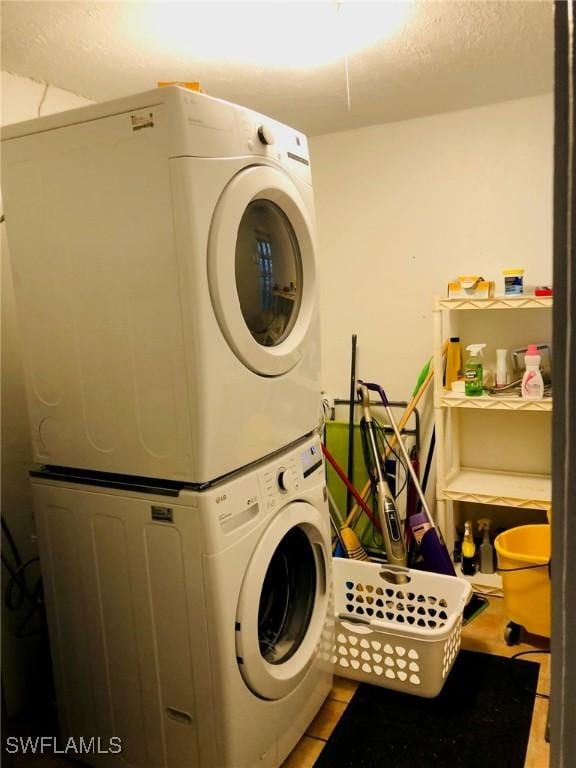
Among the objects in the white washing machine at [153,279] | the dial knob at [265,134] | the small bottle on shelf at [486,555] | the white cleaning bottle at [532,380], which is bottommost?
the small bottle on shelf at [486,555]

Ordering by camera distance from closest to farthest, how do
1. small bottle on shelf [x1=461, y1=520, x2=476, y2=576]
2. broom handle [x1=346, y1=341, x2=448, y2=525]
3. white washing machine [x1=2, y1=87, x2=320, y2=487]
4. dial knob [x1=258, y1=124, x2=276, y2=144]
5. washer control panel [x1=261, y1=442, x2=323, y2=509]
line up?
white washing machine [x1=2, y1=87, x2=320, y2=487] < dial knob [x1=258, y1=124, x2=276, y2=144] < washer control panel [x1=261, y1=442, x2=323, y2=509] < small bottle on shelf [x1=461, y1=520, x2=476, y2=576] < broom handle [x1=346, y1=341, x2=448, y2=525]

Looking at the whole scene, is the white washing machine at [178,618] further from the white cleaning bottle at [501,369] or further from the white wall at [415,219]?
the white wall at [415,219]

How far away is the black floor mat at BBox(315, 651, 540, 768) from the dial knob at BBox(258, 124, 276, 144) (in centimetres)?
166

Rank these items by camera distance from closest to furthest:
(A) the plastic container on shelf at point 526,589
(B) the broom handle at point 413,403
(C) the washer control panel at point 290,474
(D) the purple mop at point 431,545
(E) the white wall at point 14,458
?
(C) the washer control panel at point 290,474 < (E) the white wall at point 14,458 < (A) the plastic container on shelf at point 526,589 < (D) the purple mop at point 431,545 < (B) the broom handle at point 413,403

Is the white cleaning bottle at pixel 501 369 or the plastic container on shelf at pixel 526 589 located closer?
the plastic container on shelf at pixel 526 589

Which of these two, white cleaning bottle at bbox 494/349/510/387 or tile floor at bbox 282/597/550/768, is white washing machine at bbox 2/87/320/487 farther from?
white cleaning bottle at bbox 494/349/510/387

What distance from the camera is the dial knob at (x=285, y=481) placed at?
1510mm

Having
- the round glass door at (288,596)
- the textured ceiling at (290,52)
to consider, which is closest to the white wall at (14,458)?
the textured ceiling at (290,52)

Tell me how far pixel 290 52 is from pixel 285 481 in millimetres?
1363

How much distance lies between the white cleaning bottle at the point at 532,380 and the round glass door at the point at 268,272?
115 cm

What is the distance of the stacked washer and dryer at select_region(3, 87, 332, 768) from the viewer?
1233 mm

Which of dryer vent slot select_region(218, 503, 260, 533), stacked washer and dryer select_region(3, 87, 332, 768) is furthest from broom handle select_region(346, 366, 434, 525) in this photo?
dryer vent slot select_region(218, 503, 260, 533)

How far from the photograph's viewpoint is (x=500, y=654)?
205 centimetres

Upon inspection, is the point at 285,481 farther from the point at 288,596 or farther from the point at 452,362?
the point at 452,362
